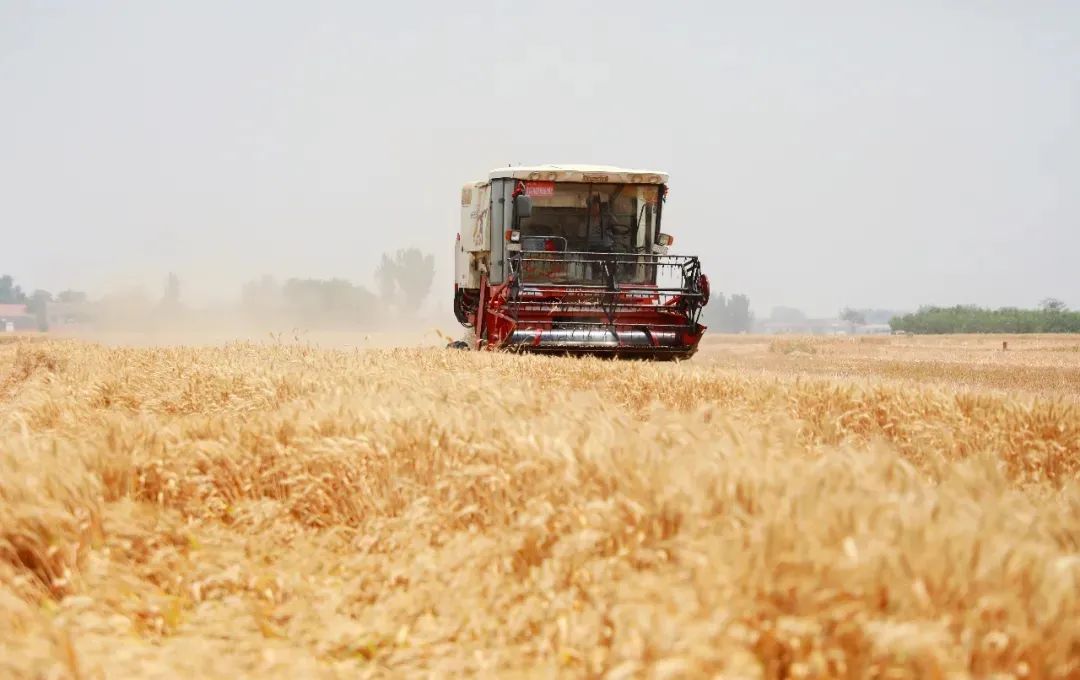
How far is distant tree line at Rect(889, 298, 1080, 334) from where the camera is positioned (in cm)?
8162

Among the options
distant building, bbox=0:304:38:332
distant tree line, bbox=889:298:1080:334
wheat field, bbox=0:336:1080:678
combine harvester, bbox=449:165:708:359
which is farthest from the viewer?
distant building, bbox=0:304:38:332

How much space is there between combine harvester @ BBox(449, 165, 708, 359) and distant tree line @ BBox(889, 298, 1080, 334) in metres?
74.6

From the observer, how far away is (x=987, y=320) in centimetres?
8925

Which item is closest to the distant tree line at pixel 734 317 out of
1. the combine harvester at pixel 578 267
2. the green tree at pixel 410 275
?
the green tree at pixel 410 275

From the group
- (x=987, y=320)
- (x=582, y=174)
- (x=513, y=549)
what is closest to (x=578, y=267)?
(x=582, y=174)

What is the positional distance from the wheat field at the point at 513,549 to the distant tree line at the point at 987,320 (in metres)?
83.6

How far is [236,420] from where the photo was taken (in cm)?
617

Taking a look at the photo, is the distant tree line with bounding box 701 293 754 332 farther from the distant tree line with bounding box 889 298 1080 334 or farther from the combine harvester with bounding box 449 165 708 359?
the combine harvester with bounding box 449 165 708 359

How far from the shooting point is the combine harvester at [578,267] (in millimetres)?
14953

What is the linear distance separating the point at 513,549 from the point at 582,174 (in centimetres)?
1284

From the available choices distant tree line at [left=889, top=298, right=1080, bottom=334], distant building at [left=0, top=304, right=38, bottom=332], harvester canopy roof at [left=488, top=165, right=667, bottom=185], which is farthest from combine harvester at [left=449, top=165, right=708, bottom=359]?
distant building at [left=0, top=304, right=38, bottom=332]

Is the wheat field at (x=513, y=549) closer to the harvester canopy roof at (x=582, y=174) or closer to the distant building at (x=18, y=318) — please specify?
the harvester canopy roof at (x=582, y=174)

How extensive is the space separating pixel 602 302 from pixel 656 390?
5.76 meters

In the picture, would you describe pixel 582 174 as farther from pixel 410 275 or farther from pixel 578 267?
pixel 410 275
